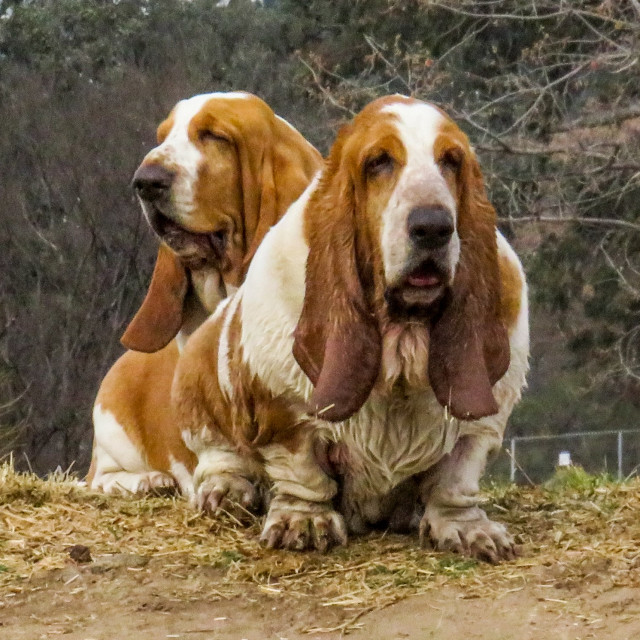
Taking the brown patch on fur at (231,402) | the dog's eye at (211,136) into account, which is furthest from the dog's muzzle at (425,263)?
the dog's eye at (211,136)

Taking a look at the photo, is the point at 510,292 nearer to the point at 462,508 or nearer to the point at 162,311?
the point at 462,508

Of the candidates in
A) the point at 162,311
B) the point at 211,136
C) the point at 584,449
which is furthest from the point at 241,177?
the point at 584,449

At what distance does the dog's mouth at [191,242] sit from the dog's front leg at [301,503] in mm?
1262

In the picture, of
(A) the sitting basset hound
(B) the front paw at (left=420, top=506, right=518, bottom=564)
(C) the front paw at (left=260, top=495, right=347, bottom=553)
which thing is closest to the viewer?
(B) the front paw at (left=420, top=506, right=518, bottom=564)

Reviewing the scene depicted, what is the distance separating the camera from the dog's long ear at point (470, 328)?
10.6 feet

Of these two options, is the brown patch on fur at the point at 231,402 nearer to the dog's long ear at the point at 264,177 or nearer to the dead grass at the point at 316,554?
the dead grass at the point at 316,554

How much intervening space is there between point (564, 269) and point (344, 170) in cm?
1071

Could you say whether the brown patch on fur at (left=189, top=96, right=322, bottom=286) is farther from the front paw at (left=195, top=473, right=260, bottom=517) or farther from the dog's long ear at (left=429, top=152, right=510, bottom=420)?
the dog's long ear at (left=429, top=152, right=510, bottom=420)

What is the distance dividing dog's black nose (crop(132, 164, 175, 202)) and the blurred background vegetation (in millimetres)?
8149

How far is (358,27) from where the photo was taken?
14.1 m

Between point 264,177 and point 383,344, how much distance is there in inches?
65.5

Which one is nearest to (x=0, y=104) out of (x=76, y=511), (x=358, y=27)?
(x=358, y=27)

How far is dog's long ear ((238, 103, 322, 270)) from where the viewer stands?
4.73m

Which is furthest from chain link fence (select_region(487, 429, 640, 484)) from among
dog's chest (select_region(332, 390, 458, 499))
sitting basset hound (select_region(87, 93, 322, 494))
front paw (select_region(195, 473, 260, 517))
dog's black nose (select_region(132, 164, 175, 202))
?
dog's chest (select_region(332, 390, 458, 499))
